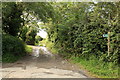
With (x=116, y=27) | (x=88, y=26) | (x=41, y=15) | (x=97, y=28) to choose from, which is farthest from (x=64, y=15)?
(x=116, y=27)

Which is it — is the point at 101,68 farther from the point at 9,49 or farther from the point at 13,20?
the point at 13,20

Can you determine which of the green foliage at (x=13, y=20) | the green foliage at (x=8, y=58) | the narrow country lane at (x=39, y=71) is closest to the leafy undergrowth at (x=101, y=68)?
the narrow country lane at (x=39, y=71)

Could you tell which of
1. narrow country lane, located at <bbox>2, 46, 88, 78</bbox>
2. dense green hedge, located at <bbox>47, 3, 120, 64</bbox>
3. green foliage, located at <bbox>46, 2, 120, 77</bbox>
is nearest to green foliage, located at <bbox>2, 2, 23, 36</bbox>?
green foliage, located at <bbox>46, 2, 120, 77</bbox>

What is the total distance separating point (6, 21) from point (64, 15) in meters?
5.07

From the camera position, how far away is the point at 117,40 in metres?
6.38

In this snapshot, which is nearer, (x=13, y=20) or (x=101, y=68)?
(x=101, y=68)

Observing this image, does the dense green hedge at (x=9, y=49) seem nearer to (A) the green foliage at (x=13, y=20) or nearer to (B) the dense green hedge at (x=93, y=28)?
(A) the green foliage at (x=13, y=20)

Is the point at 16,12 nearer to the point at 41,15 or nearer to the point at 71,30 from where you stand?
the point at 41,15

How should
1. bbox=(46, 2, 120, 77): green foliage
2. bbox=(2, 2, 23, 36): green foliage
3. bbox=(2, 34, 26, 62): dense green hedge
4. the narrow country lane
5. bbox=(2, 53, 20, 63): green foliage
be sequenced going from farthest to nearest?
1. bbox=(2, 2, 23, 36): green foliage
2. bbox=(2, 34, 26, 62): dense green hedge
3. bbox=(2, 53, 20, 63): green foliage
4. bbox=(46, 2, 120, 77): green foliage
5. the narrow country lane

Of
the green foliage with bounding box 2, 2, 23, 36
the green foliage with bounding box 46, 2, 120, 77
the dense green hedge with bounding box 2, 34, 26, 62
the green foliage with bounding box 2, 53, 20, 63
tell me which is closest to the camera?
the green foliage with bounding box 46, 2, 120, 77

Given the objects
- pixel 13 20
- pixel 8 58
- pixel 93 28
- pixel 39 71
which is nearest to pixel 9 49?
pixel 8 58

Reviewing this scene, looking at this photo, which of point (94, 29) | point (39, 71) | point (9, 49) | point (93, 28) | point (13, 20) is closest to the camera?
point (39, 71)

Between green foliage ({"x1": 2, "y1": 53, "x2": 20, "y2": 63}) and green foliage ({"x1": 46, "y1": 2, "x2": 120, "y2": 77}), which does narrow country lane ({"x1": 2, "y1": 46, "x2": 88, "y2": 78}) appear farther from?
green foliage ({"x1": 46, "y1": 2, "x2": 120, "y2": 77})

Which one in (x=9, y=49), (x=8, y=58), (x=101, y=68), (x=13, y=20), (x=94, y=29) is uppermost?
(x=13, y=20)
